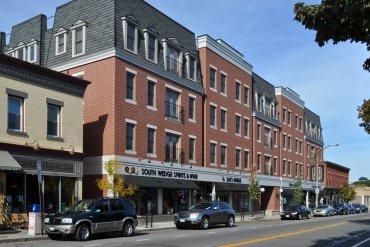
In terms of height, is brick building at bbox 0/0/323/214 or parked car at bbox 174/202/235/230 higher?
brick building at bbox 0/0/323/214

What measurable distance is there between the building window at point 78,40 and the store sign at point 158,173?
316 inches

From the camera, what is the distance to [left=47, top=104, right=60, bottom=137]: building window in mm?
27047

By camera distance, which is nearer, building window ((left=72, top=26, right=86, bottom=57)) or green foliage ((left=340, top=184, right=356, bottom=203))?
building window ((left=72, top=26, right=86, bottom=57))

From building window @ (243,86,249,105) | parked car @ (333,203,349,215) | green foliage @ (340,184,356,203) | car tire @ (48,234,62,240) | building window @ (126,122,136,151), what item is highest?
building window @ (243,86,249,105)

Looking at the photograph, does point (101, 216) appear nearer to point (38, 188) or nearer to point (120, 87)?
point (38, 188)

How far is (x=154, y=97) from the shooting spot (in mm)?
34719

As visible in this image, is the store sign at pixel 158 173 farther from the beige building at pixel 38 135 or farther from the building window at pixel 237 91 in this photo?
the building window at pixel 237 91

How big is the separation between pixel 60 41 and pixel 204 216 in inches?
602

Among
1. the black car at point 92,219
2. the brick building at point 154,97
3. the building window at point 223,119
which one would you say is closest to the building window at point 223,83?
the brick building at point 154,97

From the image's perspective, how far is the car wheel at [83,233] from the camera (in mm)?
20175

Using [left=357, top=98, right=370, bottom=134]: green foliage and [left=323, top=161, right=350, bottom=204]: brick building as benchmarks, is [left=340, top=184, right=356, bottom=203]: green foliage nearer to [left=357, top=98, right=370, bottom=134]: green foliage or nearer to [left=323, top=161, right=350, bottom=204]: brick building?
[left=323, top=161, right=350, bottom=204]: brick building

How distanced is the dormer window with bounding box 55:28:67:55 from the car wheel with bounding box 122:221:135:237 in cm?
1553

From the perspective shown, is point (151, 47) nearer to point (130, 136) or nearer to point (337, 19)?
point (130, 136)

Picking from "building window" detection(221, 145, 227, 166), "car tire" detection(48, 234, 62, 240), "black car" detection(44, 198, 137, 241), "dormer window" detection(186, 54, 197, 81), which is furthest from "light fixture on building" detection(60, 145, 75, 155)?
"building window" detection(221, 145, 227, 166)
